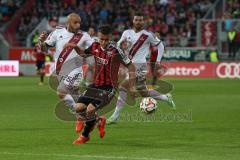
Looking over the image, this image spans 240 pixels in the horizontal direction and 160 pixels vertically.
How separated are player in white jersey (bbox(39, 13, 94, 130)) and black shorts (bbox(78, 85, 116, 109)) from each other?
5.46ft

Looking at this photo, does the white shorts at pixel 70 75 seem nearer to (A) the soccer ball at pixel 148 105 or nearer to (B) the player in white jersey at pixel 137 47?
(A) the soccer ball at pixel 148 105

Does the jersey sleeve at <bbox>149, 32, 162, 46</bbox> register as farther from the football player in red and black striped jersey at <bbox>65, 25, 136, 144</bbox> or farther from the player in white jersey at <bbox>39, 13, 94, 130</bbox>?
the football player in red and black striped jersey at <bbox>65, 25, 136, 144</bbox>

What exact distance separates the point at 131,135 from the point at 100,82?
1.66m

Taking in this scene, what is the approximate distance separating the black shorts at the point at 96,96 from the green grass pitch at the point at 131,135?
0.72 m

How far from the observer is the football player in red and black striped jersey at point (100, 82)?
12789mm

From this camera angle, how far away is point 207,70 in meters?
38.4

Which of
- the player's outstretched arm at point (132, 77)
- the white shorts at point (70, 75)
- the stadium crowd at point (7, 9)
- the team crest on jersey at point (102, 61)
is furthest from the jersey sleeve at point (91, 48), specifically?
the stadium crowd at point (7, 9)

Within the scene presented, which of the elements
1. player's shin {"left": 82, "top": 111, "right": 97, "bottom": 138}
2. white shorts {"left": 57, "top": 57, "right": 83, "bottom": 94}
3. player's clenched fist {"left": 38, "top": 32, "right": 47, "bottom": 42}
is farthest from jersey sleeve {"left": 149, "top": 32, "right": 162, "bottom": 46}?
player's shin {"left": 82, "top": 111, "right": 97, "bottom": 138}

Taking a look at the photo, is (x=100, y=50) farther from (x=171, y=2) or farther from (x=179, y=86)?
(x=171, y=2)

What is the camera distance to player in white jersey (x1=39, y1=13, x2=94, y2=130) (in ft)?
48.1

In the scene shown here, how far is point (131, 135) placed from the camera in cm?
1420

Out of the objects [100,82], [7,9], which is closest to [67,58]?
[100,82]

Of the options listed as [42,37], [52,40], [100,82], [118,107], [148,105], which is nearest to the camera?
[100,82]

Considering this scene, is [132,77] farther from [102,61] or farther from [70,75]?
[70,75]
